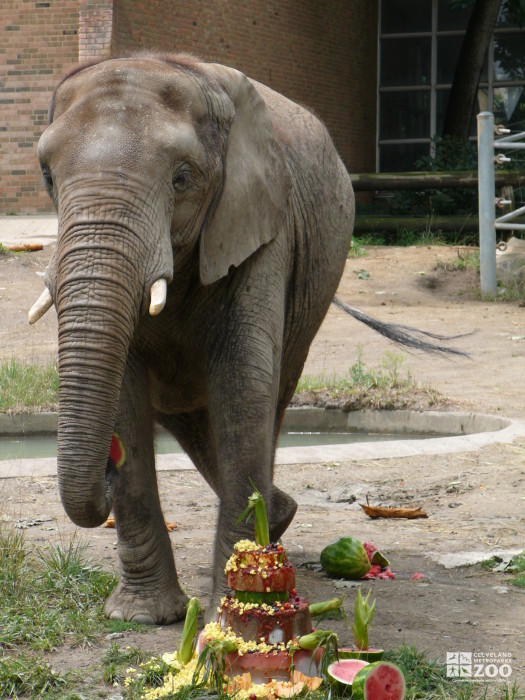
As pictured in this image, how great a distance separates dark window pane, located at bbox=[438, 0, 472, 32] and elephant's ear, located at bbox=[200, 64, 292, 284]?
2354 centimetres

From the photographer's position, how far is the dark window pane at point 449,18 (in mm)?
26984

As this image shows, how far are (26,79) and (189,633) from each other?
18.3 m

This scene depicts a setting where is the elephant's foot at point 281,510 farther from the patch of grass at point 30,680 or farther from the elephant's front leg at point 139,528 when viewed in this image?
the patch of grass at point 30,680

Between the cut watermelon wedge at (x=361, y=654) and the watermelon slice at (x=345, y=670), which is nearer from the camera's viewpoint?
the watermelon slice at (x=345, y=670)

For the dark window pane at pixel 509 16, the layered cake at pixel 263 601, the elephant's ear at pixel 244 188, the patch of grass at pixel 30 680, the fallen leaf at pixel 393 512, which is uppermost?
the dark window pane at pixel 509 16

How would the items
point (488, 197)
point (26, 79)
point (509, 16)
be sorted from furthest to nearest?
point (509, 16) < point (26, 79) < point (488, 197)

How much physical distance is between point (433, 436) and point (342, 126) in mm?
18237

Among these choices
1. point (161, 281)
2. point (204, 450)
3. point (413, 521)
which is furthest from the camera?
point (413, 521)

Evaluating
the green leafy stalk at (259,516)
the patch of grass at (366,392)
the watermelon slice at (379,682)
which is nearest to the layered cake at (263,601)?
the green leafy stalk at (259,516)

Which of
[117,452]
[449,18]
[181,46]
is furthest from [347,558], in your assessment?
[449,18]

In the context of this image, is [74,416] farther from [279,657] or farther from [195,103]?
[195,103]

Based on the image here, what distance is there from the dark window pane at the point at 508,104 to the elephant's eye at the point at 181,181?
75.7 ft

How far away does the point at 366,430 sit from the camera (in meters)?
9.47

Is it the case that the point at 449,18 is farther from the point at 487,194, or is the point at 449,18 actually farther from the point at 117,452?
the point at 117,452
